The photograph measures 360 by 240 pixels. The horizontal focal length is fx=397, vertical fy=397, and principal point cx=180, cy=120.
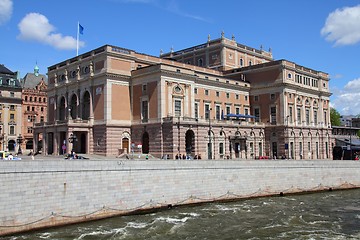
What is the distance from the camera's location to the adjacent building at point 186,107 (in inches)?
2640

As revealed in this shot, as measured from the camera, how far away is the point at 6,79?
102 m

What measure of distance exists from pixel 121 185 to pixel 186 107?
32.5m

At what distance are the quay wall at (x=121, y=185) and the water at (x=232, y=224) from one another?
1330 millimetres

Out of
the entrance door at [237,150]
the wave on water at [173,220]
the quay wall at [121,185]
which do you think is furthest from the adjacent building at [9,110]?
the wave on water at [173,220]

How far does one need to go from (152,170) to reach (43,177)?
38.8ft

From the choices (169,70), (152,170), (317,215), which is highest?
(169,70)

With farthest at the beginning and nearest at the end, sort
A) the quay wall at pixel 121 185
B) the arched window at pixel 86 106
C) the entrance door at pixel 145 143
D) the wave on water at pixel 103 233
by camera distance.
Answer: the arched window at pixel 86 106
the entrance door at pixel 145 143
the quay wall at pixel 121 185
the wave on water at pixel 103 233

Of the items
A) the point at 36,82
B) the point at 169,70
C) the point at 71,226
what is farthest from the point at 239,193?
the point at 36,82

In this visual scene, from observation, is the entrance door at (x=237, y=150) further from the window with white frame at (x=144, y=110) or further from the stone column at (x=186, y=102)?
the window with white frame at (x=144, y=110)

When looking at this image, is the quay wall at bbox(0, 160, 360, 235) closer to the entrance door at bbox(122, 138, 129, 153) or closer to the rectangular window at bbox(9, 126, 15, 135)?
the entrance door at bbox(122, 138, 129, 153)

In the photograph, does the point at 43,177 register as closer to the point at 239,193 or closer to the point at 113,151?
the point at 239,193

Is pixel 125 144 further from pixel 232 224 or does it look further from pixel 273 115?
pixel 232 224

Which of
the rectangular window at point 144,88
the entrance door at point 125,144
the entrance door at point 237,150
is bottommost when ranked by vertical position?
the entrance door at point 237,150

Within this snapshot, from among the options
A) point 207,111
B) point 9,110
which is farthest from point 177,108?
point 9,110
